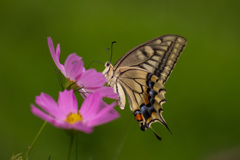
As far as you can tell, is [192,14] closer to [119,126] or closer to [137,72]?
[119,126]

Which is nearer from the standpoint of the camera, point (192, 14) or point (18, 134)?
point (18, 134)

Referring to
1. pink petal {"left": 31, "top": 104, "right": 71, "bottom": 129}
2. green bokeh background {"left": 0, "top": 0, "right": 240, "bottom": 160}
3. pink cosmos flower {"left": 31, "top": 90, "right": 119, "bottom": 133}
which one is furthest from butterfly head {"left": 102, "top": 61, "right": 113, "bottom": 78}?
green bokeh background {"left": 0, "top": 0, "right": 240, "bottom": 160}

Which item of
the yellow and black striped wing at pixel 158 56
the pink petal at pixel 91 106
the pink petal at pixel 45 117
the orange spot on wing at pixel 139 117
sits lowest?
the pink petal at pixel 45 117

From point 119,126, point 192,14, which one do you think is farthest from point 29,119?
point 192,14

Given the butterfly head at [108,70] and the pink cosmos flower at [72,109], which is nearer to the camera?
the pink cosmos flower at [72,109]

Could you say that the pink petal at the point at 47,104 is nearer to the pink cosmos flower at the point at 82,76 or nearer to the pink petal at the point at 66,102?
the pink petal at the point at 66,102

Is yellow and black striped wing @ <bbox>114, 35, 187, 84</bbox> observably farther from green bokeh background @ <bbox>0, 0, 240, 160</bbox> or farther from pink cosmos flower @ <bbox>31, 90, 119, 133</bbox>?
green bokeh background @ <bbox>0, 0, 240, 160</bbox>

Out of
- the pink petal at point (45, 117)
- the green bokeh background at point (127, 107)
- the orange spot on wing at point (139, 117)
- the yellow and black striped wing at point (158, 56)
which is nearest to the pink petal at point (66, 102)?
the pink petal at point (45, 117)
